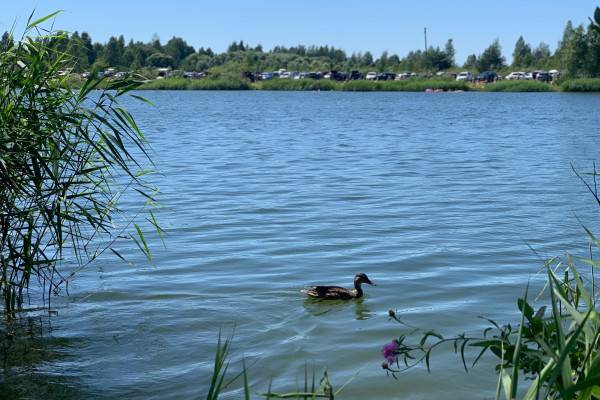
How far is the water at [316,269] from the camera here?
6.57m

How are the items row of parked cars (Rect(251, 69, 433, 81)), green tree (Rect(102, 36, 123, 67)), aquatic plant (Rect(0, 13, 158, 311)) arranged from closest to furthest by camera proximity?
aquatic plant (Rect(0, 13, 158, 311)), green tree (Rect(102, 36, 123, 67)), row of parked cars (Rect(251, 69, 433, 81))

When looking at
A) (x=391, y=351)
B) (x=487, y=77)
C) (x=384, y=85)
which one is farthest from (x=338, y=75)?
(x=391, y=351)

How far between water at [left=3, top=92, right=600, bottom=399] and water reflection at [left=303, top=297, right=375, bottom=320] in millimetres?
22

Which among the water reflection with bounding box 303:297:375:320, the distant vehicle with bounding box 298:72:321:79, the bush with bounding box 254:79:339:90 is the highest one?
the distant vehicle with bounding box 298:72:321:79

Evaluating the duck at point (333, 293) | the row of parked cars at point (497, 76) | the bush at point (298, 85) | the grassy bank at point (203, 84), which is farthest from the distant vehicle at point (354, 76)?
the duck at point (333, 293)

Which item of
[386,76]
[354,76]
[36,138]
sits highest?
[354,76]

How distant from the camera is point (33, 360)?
6.62 m

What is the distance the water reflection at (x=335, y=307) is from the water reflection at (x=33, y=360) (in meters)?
2.43

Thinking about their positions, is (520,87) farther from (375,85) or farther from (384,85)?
(375,85)

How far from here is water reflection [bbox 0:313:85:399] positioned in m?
5.96

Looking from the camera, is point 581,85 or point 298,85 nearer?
point 581,85

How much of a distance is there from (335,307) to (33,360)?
3124 millimetres

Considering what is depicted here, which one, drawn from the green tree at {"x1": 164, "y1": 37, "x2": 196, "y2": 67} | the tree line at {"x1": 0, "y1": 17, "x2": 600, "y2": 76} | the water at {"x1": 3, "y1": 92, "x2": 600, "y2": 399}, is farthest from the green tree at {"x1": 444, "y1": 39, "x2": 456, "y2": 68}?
the water at {"x1": 3, "y1": 92, "x2": 600, "y2": 399}

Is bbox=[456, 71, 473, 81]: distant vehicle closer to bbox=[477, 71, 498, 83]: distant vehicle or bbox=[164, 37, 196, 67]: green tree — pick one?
bbox=[477, 71, 498, 83]: distant vehicle
